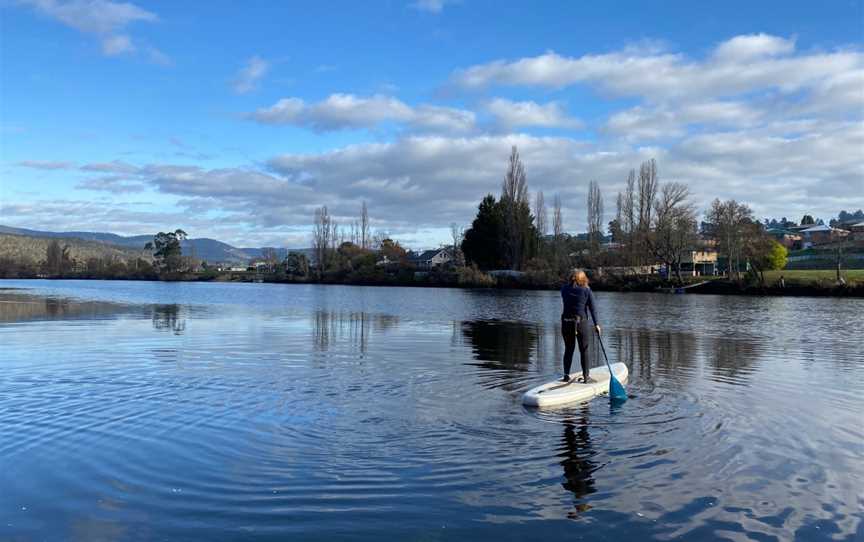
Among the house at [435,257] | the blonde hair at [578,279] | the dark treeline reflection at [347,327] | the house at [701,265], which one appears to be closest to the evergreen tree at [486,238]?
the house at [701,265]

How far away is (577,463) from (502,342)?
45.6 feet

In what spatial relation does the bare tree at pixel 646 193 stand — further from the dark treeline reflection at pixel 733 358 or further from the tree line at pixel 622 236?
the dark treeline reflection at pixel 733 358

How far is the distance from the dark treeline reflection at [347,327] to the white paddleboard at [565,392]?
7954mm

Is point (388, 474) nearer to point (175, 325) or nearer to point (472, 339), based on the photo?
point (472, 339)

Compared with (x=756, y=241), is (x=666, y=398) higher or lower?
lower

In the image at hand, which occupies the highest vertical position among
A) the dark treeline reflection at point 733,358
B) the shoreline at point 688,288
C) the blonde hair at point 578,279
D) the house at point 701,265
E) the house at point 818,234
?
the house at point 818,234

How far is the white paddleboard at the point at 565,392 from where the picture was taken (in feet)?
34.3

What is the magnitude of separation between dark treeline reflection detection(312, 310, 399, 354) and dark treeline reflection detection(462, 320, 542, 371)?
3.49 m

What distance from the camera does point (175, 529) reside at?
557cm

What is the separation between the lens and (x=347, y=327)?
26859 millimetres

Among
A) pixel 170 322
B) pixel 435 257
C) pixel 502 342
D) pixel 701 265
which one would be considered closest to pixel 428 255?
pixel 435 257

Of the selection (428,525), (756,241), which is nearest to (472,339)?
(428,525)

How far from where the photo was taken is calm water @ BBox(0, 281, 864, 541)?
19.1ft

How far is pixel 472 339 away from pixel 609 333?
606cm
